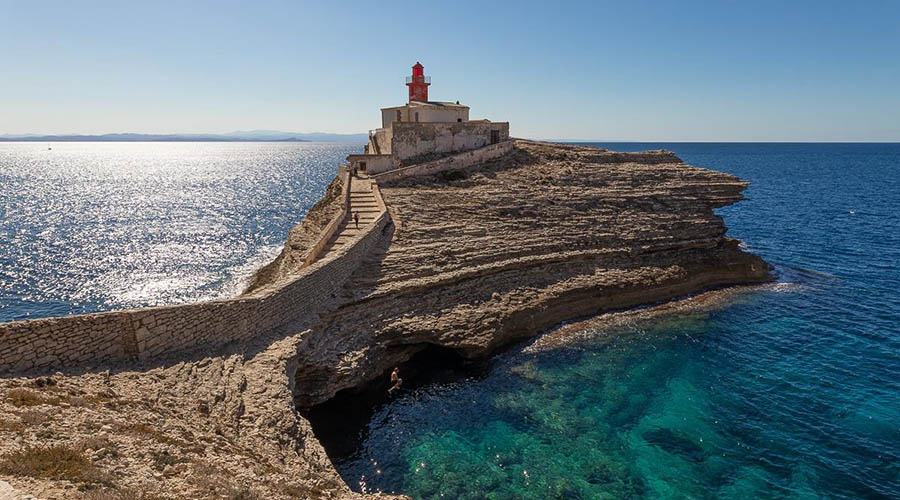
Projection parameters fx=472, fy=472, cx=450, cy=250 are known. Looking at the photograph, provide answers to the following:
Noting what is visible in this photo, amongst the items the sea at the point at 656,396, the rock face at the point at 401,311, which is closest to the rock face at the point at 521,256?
the rock face at the point at 401,311

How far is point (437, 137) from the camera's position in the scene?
121 feet

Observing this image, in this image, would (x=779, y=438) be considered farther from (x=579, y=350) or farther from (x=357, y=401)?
(x=357, y=401)

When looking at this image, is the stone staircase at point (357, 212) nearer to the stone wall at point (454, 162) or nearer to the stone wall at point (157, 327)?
the stone wall at point (454, 162)

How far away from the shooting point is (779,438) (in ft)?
54.9

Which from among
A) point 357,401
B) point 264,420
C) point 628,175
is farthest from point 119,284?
point 628,175

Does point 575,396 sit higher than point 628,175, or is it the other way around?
point 628,175

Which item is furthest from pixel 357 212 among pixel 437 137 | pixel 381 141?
pixel 381 141

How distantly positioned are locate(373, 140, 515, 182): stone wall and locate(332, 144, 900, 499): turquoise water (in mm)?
15716

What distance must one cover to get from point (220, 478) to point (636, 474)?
40.4 feet

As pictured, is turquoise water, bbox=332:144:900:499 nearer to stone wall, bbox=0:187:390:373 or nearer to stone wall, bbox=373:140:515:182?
stone wall, bbox=0:187:390:373

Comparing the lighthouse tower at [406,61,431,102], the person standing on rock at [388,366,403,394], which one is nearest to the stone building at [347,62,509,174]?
the lighthouse tower at [406,61,431,102]

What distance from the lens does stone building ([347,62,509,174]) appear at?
34.7m

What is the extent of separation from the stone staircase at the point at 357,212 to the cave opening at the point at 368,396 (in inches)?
256

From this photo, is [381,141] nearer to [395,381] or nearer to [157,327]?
[395,381]
